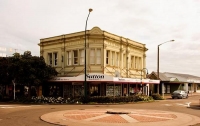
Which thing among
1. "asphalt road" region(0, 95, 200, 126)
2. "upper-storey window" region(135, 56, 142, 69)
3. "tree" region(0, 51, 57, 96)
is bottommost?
"asphalt road" region(0, 95, 200, 126)

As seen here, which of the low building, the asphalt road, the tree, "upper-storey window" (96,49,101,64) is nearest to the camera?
the asphalt road

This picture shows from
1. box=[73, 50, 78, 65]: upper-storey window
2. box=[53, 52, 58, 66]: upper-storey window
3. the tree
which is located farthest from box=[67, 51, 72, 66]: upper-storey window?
the tree

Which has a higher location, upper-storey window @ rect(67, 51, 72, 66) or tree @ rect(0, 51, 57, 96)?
upper-storey window @ rect(67, 51, 72, 66)

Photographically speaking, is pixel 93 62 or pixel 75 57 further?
pixel 75 57

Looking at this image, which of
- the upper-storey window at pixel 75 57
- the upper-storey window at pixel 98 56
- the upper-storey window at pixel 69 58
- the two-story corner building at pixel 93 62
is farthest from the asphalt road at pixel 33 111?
the upper-storey window at pixel 69 58

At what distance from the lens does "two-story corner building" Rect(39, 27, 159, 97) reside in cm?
3353

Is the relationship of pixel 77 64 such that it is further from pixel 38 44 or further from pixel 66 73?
pixel 38 44

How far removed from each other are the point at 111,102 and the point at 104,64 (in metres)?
5.79

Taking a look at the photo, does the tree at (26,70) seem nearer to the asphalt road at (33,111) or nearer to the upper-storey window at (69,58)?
the upper-storey window at (69,58)

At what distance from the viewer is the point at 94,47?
33.8 metres

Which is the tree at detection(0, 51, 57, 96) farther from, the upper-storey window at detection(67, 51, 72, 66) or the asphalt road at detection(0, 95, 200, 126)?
the asphalt road at detection(0, 95, 200, 126)

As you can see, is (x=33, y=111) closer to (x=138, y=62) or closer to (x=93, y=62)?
(x=93, y=62)

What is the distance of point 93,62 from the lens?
34125 mm

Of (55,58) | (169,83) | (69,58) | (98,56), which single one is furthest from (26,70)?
(169,83)
